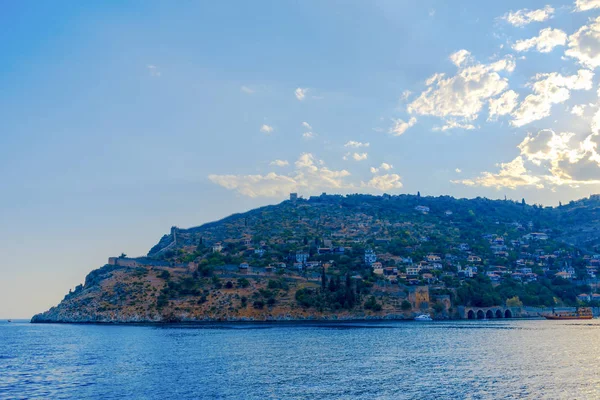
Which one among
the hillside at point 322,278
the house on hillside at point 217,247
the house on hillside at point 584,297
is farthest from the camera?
the house on hillside at point 217,247

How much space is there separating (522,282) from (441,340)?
84719 millimetres

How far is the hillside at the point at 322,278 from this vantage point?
Answer: 11088 cm

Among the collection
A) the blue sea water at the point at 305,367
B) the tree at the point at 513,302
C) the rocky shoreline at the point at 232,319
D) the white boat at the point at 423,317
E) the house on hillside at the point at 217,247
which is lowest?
the blue sea water at the point at 305,367

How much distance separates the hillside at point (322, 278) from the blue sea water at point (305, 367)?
3532 cm

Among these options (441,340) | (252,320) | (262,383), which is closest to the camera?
(262,383)

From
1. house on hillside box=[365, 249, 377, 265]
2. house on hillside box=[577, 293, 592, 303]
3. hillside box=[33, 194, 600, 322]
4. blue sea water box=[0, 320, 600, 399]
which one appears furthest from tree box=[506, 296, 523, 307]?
blue sea water box=[0, 320, 600, 399]

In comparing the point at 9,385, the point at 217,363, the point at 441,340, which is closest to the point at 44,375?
the point at 9,385

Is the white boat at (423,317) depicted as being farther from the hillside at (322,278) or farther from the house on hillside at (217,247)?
the house on hillside at (217,247)

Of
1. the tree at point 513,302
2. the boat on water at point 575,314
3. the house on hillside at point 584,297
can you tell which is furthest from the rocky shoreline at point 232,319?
the house on hillside at point 584,297

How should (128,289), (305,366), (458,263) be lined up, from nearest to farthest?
(305,366) < (128,289) < (458,263)

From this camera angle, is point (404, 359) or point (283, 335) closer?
point (404, 359)

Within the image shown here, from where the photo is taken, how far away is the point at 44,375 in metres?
43.9

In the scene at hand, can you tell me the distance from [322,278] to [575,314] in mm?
65384

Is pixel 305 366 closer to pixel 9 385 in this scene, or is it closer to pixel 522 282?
pixel 9 385
